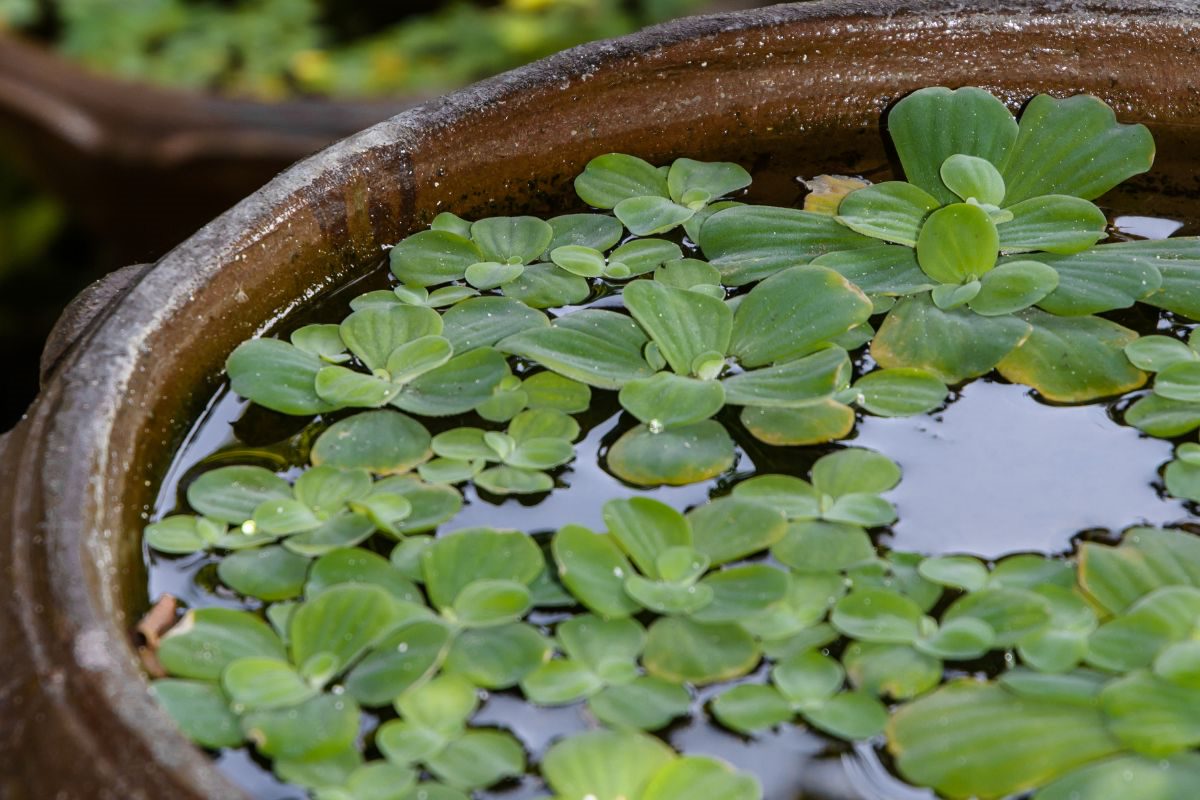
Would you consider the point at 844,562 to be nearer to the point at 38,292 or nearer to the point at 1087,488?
the point at 1087,488

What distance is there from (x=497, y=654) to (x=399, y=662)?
6 cm

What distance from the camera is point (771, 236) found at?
1202 millimetres

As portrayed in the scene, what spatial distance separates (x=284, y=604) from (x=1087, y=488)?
580 millimetres

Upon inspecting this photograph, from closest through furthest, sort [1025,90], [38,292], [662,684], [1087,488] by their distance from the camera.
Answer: [662,684] → [1087,488] → [1025,90] → [38,292]

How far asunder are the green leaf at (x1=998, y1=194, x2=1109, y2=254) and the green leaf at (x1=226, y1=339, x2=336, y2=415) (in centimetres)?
62

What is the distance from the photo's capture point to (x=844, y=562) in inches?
35.5

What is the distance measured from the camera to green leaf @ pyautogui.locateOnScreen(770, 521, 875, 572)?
902 mm

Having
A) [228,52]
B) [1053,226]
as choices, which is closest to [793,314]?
[1053,226]

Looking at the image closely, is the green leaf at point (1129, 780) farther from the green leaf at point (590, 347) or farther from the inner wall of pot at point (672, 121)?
the inner wall of pot at point (672, 121)

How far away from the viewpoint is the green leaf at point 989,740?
2.49 ft

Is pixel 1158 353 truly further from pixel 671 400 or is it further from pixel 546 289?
pixel 546 289

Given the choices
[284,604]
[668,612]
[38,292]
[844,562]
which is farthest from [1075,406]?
[38,292]

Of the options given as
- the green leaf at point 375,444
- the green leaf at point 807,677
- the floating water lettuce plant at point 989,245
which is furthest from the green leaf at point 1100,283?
the green leaf at point 375,444

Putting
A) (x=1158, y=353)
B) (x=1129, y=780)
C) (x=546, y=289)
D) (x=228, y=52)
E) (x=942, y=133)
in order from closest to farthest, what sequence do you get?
(x=1129, y=780) < (x=1158, y=353) < (x=546, y=289) < (x=942, y=133) < (x=228, y=52)
